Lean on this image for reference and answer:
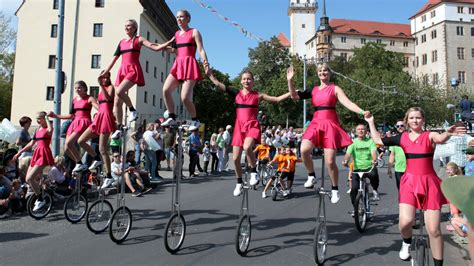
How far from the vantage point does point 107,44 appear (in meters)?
35.9

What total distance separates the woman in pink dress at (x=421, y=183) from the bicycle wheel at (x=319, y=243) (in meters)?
1.15

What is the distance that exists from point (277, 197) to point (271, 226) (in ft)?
11.0

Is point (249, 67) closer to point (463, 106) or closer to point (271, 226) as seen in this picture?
point (463, 106)

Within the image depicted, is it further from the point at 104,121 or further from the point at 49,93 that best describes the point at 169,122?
the point at 49,93

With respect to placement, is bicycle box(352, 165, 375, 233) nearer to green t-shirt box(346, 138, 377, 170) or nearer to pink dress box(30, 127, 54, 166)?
green t-shirt box(346, 138, 377, 170)

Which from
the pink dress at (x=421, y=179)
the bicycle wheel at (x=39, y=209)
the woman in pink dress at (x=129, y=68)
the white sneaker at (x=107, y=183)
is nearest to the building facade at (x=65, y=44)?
the bicycle wheel at (x=39, y=209)

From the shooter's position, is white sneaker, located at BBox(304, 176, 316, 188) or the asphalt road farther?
white sneaker, located at BBox(304, 176, 316, 188)

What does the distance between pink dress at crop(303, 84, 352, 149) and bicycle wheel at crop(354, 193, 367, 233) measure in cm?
222

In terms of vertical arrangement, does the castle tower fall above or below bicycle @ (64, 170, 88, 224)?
above

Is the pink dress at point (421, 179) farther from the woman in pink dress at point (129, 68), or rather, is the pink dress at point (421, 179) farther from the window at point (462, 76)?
the window at point (462, 76)

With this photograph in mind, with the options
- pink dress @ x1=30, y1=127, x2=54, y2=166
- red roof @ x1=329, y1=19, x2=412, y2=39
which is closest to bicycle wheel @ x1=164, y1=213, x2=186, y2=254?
pink dress @ x1=30, y1=127, x2=54, y2=166

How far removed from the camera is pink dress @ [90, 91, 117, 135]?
728 cm

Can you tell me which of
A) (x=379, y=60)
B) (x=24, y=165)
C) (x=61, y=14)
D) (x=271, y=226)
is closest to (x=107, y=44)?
(x=61, y=14)

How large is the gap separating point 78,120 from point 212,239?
3.40 metres
